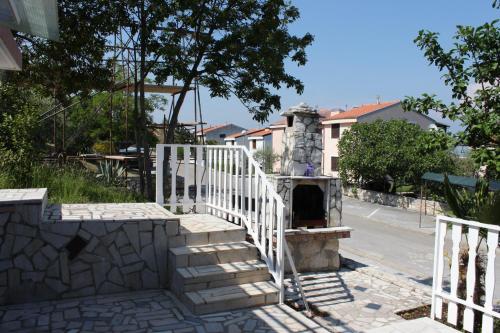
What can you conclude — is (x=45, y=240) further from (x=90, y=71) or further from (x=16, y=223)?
(x=90, y=71)

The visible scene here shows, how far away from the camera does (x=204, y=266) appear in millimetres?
5242

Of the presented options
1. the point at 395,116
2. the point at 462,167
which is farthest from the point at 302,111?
the point at 395,116

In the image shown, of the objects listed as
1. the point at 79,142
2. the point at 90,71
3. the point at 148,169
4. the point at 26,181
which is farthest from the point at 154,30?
the point at 79,142

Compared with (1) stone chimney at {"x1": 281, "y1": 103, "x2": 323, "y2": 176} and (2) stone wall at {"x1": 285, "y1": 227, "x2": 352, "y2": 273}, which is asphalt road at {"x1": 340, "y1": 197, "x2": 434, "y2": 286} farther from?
(1) stone chimney at {"x1": 281, "y1": 103, "x2": 323, "y2": 176}

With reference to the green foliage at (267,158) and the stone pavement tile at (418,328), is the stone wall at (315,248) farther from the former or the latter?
the green foliage at (267,158)

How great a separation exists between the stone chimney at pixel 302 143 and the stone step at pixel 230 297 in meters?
3.16

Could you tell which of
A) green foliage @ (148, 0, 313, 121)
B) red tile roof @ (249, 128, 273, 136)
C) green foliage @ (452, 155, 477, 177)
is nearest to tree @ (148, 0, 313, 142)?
green foliage @ (148, 0, 313, 121)

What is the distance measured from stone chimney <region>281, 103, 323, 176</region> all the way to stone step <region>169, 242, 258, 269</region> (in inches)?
103

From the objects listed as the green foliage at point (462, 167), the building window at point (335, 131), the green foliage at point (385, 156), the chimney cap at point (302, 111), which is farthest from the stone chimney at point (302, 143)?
the building window at point (335, 131)

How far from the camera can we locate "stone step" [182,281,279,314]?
15.1ft

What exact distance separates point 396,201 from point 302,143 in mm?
14132

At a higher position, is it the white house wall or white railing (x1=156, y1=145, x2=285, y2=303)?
the white house wall

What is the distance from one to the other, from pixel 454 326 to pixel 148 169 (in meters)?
8.32

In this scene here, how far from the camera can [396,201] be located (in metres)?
20.6
